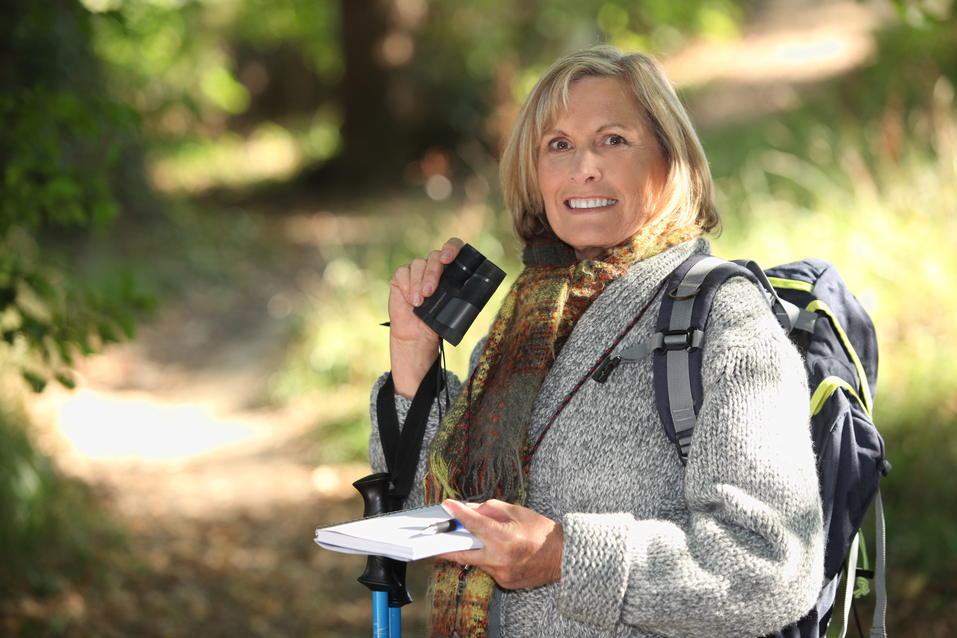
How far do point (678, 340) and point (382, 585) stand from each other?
2.71 feet

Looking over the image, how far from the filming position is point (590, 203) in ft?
6.32

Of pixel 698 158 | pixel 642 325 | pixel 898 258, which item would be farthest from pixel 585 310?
pixel 898 258

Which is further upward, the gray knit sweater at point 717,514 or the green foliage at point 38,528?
the gray knit sweater at point 717,514

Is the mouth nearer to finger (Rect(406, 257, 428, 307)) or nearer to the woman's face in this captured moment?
the woman's face

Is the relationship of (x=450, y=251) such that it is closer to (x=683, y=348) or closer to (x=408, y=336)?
(x=408, y=336)

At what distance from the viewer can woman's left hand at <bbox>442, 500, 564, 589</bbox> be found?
1495mm

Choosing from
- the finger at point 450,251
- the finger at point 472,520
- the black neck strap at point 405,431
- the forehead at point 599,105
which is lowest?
the finger at point 472,520

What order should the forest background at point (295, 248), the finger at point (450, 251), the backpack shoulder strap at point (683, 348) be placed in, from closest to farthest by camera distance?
the backpack shoulder strap at point (683, 348)
the finger at point (450, 251)
the forest background at point (295, 248)

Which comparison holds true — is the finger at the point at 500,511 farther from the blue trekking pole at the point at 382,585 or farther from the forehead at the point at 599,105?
the forehead at the point at 599,105

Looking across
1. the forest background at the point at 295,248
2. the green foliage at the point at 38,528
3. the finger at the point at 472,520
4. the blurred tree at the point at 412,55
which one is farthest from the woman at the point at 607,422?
the blurred tree at the point at 412,55

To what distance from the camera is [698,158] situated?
1938 millimetres

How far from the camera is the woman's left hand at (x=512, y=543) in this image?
58.9 inches

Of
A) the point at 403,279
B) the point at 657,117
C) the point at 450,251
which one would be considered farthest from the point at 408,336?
the point at 657,117

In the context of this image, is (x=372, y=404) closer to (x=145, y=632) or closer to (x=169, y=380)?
(x=145, y=632)
